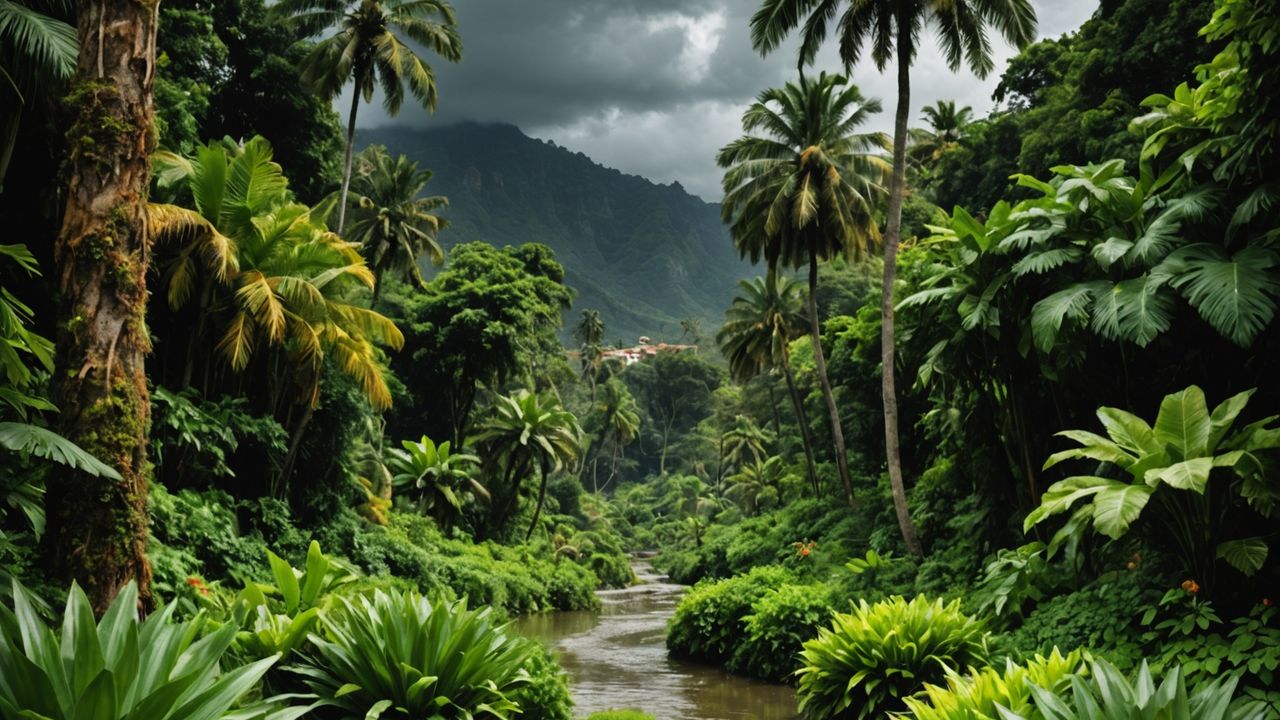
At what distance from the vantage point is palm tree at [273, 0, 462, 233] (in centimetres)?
2167

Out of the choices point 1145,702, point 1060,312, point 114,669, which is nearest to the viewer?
point 114,669

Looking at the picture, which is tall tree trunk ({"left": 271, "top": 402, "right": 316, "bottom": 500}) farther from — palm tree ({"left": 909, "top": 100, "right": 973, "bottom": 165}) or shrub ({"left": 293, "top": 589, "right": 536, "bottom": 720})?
palm tree ({"left": 909, "top": 100, "right": 973, "bottom": 165})

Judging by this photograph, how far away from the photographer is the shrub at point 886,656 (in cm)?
902

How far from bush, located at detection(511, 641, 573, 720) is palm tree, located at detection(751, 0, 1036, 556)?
8.61 metres

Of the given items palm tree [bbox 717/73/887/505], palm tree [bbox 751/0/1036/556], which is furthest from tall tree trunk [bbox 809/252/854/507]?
palm tree [bbox 751/0/1036/556]

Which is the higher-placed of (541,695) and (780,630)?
(541,695)

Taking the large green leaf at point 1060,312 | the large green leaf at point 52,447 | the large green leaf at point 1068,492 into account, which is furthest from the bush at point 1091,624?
the large green leaf at point 52,447

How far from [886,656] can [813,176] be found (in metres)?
14.6

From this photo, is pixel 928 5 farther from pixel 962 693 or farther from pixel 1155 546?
pixel 962 693

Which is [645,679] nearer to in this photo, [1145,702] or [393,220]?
[1145,702]

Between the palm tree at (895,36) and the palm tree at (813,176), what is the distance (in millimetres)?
4904

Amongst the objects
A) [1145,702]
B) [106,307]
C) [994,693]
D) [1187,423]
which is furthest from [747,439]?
[106,307]

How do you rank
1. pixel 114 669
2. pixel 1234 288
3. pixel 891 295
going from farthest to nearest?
pixel 891 295, pixel 1234 288, pixel 114 669

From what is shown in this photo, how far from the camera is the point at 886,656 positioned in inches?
361
